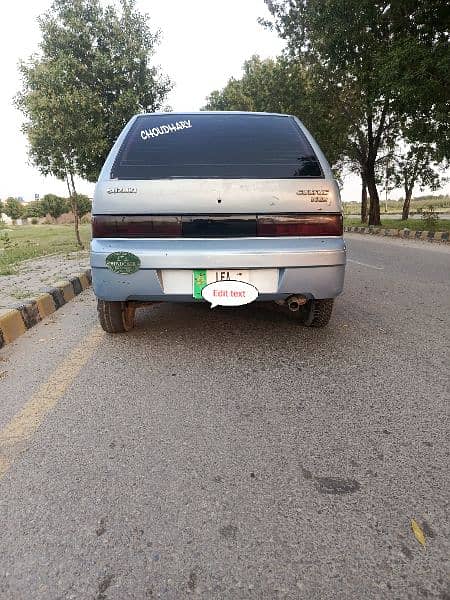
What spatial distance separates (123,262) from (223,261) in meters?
0.64

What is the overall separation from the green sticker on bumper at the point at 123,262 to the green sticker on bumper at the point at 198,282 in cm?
37

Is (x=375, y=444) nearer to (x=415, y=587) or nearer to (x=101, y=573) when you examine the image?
(x=415, y=587)

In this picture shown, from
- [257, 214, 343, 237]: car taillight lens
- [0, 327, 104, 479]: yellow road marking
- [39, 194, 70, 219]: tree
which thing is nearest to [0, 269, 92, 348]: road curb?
[0, 327, 104, 479]: yellow road marking

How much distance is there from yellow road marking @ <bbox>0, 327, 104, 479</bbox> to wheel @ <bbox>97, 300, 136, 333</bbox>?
18 centimetres

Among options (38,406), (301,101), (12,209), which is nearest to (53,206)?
(12,209)

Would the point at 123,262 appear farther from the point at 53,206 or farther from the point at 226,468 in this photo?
the point at 53,206

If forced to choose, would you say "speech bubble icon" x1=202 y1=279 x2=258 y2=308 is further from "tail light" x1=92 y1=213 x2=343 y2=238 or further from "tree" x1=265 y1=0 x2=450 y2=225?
"tree" x1=265 y1=0 x2=450 y2=225

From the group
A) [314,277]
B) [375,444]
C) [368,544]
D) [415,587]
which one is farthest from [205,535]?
[314,277]

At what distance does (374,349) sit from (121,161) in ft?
7.17

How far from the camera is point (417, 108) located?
12836 millimetres

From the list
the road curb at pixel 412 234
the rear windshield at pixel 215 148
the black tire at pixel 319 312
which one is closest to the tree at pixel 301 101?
the road curb at pixel 412 234

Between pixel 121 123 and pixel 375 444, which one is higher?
pixel 121 123

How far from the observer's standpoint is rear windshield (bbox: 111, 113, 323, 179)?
116 inches

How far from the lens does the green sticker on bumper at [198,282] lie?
9.51 ft
